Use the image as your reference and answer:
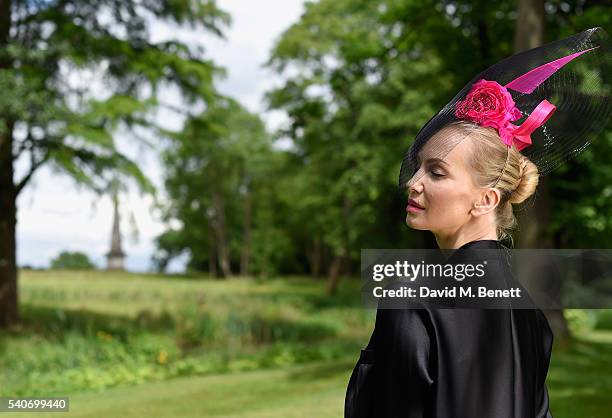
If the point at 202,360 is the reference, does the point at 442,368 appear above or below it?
above

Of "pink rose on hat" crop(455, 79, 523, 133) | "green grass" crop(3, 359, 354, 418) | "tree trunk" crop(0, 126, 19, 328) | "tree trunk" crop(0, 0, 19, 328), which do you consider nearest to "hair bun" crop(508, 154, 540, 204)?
"pink rose on hat" crop(455, 79, 523, 133)

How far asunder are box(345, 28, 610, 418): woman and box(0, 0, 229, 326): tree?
9.56 metres

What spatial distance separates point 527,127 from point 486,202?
0.89 ft

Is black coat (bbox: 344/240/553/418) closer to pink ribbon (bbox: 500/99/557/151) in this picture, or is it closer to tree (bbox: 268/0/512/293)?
pink ribbon (bbox: 500/99/557/151)

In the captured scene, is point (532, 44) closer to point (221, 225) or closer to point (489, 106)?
point (489, 106)

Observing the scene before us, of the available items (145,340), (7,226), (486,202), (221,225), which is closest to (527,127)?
(486,202)

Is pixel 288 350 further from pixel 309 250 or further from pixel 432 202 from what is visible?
pixel 309 250

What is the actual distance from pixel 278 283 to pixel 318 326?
17725mm

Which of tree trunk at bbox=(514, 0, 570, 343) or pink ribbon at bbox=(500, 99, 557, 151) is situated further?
tree trunk at bbox=(514, 0, 570, 343)

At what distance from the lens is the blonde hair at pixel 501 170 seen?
5.76 feet

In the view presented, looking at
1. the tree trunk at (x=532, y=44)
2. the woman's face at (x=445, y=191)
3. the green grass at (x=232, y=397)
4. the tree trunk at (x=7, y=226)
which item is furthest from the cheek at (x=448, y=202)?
the tree trunk at (x=7, y=226)

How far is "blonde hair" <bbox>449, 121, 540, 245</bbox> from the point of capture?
5.76ft

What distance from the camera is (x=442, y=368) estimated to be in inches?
62.7

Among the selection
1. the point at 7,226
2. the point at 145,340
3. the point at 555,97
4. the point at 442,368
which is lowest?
the point at 145,340
